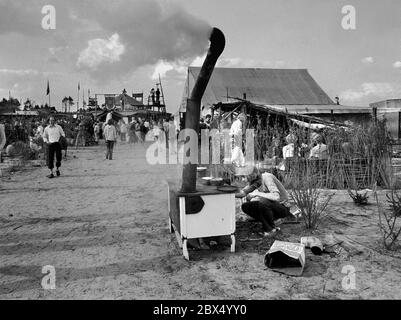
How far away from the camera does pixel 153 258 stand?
4199mm

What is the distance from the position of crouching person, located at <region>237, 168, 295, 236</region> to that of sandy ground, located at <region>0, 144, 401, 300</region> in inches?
10.1

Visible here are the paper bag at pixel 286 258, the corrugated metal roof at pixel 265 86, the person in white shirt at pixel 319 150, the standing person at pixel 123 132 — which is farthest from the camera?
the standing person at pixel 123 132

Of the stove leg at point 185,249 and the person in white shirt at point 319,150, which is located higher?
the person in white shirt at point 319,150

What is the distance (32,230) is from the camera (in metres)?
5.30

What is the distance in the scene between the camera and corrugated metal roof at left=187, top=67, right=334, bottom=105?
90.1 ft

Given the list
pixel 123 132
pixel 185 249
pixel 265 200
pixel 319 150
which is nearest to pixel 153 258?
pixel 185 249

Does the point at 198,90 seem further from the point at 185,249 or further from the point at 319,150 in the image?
the point at 319,150

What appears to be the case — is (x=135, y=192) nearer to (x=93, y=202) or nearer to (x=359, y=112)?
(x=93, y=202)

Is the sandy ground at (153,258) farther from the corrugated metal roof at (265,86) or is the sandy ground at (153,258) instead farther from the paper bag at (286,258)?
the corrugated metal roof at (265,86)

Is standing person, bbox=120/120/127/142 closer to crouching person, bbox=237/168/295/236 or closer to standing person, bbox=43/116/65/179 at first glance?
standing person, bbox=43/116/65/179

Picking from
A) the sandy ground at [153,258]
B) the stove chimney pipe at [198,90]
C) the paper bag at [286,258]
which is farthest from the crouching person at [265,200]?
the stove chimney pipe at [198,90]

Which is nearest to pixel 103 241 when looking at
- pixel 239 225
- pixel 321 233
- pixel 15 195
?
pixel 239 225

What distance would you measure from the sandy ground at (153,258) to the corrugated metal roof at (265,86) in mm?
20787

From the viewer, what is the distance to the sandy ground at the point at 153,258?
336 centimetres
